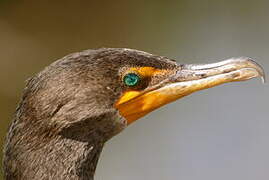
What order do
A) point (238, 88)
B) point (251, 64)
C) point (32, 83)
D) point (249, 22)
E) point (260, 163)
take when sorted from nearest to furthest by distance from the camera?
point (32, 83) → point (251, 64) → point (260, 163) → point (238, 88) → point (249, 22)

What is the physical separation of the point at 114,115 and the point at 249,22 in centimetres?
535

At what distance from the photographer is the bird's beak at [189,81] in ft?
8.96

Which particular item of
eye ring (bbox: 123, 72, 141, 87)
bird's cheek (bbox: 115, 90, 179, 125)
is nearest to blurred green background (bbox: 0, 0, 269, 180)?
bird's cheek (bbox: 115, 90, 179, 125)

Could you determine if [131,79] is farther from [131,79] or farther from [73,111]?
[73,111]

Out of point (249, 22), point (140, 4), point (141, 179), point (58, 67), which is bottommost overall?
point (58, 67)

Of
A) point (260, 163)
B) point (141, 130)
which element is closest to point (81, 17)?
point (141, 130)

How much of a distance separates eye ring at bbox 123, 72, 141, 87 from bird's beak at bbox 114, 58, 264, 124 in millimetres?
69

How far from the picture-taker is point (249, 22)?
25.5ft

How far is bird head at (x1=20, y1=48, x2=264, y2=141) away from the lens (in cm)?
255

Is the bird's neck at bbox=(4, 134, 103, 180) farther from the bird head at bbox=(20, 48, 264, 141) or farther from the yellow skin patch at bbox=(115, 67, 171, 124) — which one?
the yellow skin patch at bbox=(115, 67, 171, 124)

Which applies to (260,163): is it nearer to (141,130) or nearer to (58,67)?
(141,130)

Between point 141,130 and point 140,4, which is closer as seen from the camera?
A: point 141,130

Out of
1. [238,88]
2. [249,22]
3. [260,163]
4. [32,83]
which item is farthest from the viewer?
[249,22]

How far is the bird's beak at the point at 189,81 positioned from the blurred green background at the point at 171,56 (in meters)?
3.49
